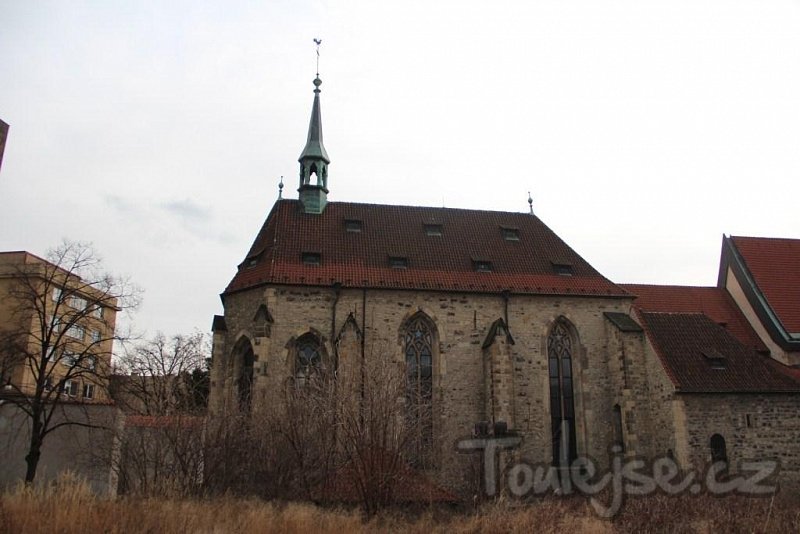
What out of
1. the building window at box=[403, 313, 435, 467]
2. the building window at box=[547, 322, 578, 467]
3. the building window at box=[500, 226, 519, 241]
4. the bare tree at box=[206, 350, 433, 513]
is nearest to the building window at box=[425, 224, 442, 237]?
the building window at box=[500, 226, 519, 241]

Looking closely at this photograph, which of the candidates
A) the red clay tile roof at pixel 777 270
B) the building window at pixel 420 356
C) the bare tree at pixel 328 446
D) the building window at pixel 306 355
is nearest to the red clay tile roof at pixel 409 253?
the building window at pixel 420 356

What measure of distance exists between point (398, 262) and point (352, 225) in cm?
272

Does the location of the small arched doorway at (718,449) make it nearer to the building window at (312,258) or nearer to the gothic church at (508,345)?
the gothic church at (508,345)

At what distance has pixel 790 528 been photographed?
14.6 meters

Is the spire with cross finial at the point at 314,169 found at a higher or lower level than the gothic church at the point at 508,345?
higher

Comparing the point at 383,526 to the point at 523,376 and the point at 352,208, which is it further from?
the point at 352,208

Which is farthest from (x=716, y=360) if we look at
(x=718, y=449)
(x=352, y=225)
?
(x=352, y=225)

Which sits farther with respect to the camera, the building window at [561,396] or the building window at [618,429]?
the building window at [561,396]

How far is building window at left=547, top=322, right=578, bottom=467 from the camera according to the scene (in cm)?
2358

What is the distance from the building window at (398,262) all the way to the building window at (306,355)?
12.5 ft

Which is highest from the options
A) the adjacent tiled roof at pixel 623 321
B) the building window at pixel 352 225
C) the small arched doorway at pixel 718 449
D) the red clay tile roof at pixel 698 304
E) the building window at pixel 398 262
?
the building window at pixel 352 225

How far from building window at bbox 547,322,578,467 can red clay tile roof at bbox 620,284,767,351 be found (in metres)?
4.27

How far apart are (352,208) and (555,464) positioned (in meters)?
11.9

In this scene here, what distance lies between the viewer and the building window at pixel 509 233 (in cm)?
2730
